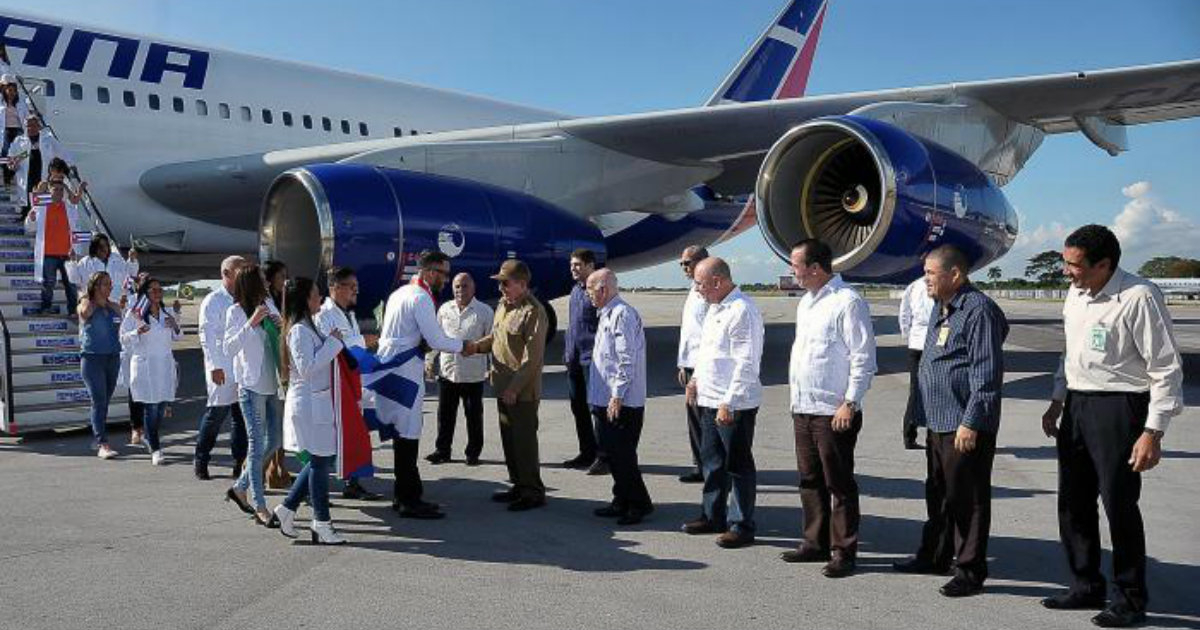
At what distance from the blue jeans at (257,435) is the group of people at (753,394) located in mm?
12

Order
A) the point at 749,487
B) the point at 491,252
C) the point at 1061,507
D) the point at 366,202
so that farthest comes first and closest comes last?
the point at 491,252, the point at 366,202, the point at 749,487, the point at 1061,507

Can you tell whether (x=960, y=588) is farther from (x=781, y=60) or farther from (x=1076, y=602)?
(x=781, y=60)

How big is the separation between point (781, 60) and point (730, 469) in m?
14.3

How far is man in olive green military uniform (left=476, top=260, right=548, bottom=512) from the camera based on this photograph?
4965 mm

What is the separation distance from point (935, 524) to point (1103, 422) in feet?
2.69

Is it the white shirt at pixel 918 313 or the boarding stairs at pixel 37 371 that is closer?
the white shirt at pixel 918 313

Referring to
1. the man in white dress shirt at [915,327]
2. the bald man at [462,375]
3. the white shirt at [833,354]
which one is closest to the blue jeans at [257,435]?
the bald man at [462,375]

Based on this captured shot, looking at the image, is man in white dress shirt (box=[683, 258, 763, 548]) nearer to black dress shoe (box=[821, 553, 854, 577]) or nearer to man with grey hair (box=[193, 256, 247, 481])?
black dress shoe (box=[821, 553, 854, 577])

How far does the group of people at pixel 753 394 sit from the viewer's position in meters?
3.33

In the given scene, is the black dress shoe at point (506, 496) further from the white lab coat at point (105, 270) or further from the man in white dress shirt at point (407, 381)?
the white lab coat at point (105, 270)

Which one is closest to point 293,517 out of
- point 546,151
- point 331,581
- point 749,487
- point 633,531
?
point 331,581

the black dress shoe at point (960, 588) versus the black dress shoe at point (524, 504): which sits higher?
the black dress shoe at point (524, 504)

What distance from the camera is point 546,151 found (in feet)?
34.6

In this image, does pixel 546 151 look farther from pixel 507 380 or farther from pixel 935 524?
pixel 935 524
